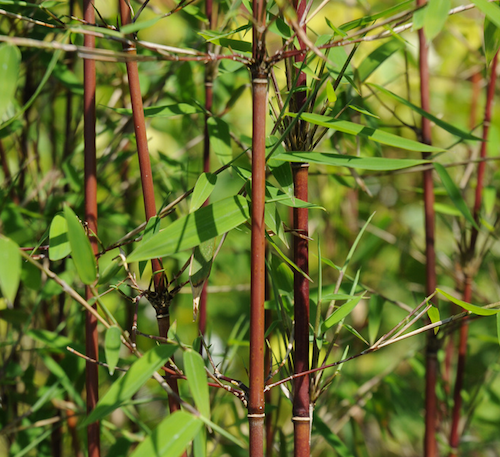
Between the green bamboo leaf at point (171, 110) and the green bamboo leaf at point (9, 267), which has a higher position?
the green bamboo leaf at point (171, 110)

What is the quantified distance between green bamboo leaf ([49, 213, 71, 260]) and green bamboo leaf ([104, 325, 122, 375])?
6 cm

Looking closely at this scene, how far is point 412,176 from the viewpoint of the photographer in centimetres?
116

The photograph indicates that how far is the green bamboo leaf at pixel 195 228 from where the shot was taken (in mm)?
268

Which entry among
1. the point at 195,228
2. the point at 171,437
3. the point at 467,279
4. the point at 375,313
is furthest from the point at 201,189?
the point at 467,279

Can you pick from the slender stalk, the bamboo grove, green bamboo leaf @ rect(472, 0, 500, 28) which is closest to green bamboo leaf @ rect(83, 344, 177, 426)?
the bamboo grove

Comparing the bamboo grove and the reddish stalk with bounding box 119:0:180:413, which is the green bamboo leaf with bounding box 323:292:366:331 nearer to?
the bamboo grove

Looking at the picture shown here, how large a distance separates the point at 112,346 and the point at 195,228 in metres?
0.07

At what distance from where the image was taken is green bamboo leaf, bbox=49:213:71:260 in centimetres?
30

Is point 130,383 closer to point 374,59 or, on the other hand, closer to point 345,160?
point 345,160

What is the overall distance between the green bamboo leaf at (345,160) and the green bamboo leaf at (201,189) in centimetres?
4

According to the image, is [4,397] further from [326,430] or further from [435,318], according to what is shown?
[435,318]

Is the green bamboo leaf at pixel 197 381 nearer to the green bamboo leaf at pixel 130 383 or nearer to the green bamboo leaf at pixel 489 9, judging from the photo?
the green bamboo leaf at pixel 130 383

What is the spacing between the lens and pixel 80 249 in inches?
10.1

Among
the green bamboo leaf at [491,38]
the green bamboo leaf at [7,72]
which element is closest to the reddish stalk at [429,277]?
the green bamboo leaf at [491,38]
